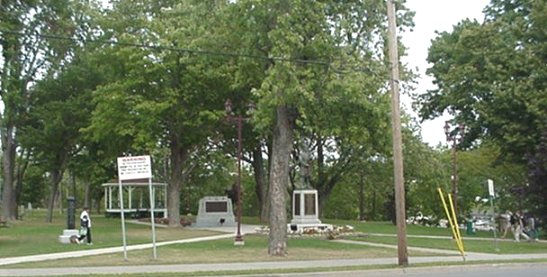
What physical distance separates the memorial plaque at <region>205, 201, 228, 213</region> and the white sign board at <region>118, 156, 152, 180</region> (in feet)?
81.6

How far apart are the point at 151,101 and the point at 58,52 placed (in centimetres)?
1397

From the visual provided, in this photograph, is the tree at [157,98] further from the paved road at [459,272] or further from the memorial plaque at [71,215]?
the paved road at [459,272]

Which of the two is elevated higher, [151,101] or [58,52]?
[58,52]

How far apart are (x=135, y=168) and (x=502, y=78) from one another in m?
23.9

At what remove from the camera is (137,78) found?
3838 centimetres

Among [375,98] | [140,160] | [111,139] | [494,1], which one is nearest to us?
[140,160]

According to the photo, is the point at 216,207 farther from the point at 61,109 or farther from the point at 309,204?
the point at 61,109

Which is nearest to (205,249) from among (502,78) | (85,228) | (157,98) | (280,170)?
(280,170)

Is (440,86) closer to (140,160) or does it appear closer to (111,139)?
(111,139)

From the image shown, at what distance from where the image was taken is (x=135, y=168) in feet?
66.8

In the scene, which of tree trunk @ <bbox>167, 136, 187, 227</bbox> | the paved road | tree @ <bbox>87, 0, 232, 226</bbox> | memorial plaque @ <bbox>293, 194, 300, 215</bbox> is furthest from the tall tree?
the paved road

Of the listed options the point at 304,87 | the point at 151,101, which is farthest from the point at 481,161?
the point at 304,87

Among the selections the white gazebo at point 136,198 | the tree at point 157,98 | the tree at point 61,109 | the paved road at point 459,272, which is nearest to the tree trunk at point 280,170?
the paved road at point 459,272

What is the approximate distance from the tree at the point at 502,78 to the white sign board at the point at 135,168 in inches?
703
